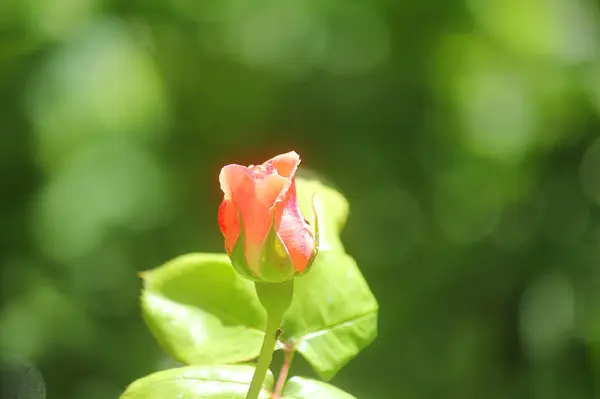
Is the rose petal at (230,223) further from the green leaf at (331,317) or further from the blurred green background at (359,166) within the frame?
the blurred green background at (359,166)

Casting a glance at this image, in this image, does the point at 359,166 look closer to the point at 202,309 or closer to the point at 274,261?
the point at 202,309

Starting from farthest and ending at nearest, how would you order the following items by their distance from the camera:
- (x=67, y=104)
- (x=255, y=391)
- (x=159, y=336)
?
(x=67, y=104), (x=159, y=336), (x=255, y=391)

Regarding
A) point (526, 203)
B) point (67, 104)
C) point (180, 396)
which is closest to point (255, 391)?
point (180, 396)

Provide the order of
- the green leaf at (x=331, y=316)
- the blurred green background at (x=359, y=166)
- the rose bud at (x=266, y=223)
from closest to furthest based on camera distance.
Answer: the rose bud at (x=266, y=223) → the green leaf at (x=331, y=316) → the blurred green background at (x=359, y=166)

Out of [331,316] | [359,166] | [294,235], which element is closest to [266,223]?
[294,235]

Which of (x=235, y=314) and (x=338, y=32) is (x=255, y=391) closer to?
(x=235, y=314)

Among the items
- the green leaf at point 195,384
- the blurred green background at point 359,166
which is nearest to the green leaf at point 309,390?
the green leaf at point 195,384
